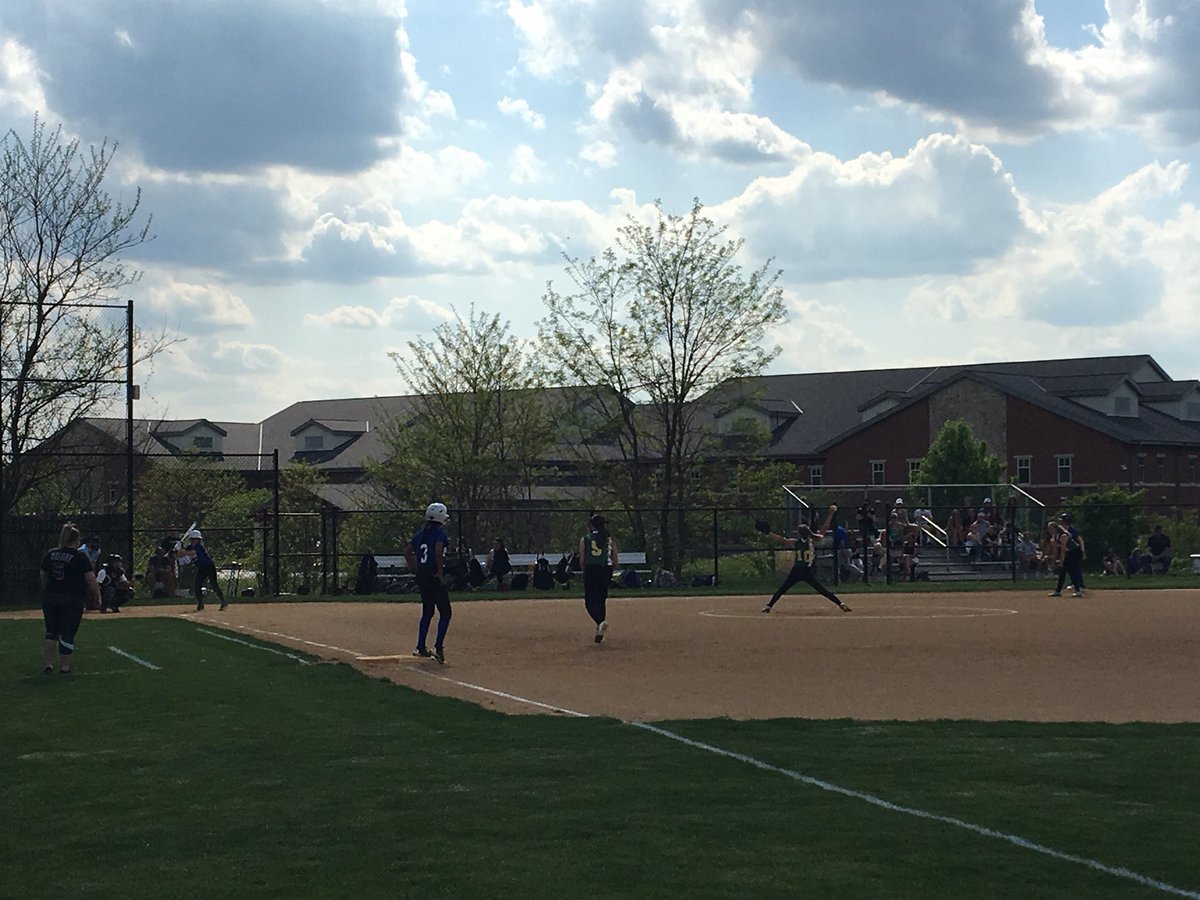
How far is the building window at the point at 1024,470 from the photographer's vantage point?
73000 mm

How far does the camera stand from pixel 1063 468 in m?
71.9

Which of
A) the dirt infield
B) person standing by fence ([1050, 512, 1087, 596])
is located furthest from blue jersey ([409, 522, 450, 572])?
person standing by fence ([1050, 512, 1087, 596])

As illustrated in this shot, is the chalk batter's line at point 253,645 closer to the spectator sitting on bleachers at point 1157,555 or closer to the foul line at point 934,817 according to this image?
the foul line at point 934,817

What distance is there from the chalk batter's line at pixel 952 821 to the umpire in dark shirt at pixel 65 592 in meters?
8.79

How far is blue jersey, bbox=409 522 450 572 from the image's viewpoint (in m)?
18.8

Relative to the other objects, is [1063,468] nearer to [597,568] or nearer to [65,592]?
[597,568]

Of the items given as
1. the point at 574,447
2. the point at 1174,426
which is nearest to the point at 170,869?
the point at 574,447

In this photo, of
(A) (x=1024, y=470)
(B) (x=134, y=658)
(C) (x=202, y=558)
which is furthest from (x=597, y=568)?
(A) (x=1024, y=470)

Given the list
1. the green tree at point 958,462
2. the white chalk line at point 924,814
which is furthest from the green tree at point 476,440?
the white chalk line at point 924,814

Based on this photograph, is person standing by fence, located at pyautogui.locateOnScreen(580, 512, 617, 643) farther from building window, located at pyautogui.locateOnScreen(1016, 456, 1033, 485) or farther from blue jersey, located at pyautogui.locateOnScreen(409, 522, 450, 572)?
building window, located at pyautogui.locateOnScreen(1016, 456, 1033, 485)

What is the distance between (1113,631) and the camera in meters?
23.2

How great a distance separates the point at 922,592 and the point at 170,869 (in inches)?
1148

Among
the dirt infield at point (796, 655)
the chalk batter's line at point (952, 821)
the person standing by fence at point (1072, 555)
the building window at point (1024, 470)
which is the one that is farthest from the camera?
the building window at point (1024, 470)

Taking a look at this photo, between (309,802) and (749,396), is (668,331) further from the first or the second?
(309,802)
